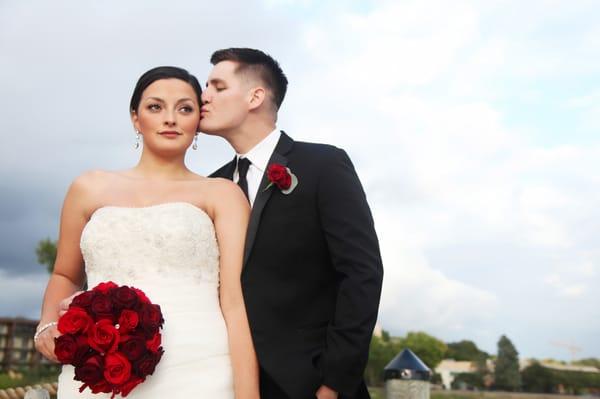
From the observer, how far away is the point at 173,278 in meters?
4.15

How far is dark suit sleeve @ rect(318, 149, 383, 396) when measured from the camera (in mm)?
3965

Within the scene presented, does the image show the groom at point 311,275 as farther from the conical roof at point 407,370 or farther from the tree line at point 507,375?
the tree line at point 507,375

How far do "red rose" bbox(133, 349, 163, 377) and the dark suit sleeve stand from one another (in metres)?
0.98

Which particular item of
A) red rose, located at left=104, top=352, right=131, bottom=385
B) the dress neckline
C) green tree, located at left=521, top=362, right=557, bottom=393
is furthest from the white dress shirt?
green tree, located at left=521, top=362, right=557, bottom=393

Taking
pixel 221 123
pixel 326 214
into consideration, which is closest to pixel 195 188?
Answer: pixel 221 123

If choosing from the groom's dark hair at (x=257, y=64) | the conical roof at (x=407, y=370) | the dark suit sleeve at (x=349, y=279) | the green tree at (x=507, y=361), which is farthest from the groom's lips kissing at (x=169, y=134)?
the green tree at (x=507, y=361)

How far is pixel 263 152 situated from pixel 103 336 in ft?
5.53

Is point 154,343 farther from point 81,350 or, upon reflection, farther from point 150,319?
point 81,350

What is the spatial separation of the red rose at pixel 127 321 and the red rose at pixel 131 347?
4 cm

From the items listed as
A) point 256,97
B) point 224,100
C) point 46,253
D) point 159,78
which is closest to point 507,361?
point 46,253

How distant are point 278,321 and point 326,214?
706mm

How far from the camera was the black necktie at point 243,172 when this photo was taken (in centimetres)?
457

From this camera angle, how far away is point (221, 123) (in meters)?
4.60

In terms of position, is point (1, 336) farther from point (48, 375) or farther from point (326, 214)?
point (326, 214)
